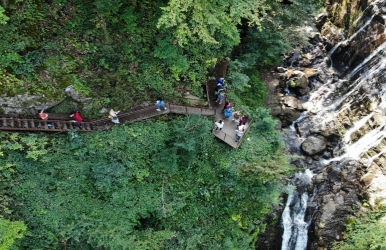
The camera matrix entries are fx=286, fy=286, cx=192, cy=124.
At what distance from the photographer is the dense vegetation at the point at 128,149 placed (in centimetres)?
1245

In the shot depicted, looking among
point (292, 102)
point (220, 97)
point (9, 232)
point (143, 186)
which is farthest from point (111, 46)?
point (292, 102)

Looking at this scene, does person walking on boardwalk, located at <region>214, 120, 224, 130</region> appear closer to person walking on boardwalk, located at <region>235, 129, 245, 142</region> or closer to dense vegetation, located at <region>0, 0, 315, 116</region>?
person walking on boardwalk, located at <region>235, 129, 245, 142</region>

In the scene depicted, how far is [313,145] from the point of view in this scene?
66.3 feet

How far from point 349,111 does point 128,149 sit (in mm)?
16574

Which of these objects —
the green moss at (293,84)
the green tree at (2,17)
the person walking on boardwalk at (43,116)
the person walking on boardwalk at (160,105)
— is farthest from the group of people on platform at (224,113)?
the green moss at (293,84)

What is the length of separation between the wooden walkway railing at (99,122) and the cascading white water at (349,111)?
6.98 metres

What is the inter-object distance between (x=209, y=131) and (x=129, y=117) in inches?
174

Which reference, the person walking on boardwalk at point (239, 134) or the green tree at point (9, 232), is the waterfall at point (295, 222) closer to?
the person walking on boardwalk at point (239, 134)

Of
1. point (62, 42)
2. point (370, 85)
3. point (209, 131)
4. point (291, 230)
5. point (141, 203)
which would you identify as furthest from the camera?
point (370, 85)

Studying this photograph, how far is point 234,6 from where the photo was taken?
40.1 feet

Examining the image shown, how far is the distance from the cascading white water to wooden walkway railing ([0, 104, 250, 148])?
275 inches

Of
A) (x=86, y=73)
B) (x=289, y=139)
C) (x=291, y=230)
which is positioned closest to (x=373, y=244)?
(x=291, y=230)

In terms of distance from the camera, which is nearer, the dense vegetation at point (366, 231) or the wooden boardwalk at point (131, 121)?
the wooden boardwalk at point (131, 121)

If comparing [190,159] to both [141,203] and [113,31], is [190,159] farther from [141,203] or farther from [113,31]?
[113,31]
